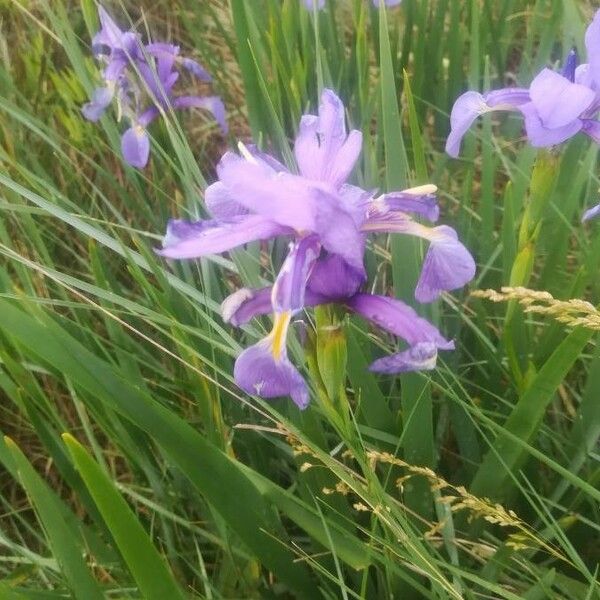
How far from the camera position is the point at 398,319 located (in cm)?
56

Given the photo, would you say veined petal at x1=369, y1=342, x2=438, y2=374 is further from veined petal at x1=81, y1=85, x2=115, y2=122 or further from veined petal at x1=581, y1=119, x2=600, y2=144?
veined petal at x1=81, y1=85, x2=115, y2=122

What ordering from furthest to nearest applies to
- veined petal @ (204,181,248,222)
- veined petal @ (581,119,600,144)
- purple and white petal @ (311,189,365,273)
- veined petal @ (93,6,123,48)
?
veined petal @ (93,6,123,48)
veined petal @ (581,119,600,144)
veined petal @ (204,181,248,222)
purple and white petal @ (311,189,365,273)

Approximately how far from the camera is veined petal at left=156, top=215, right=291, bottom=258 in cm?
50

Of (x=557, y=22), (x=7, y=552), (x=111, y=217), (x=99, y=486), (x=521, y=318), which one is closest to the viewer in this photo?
(x=99, y=486)

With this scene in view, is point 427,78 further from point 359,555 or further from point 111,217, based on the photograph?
point 359,555

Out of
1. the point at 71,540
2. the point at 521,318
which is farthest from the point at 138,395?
the point at 521,318

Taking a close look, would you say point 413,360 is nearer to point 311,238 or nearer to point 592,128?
point 311,238

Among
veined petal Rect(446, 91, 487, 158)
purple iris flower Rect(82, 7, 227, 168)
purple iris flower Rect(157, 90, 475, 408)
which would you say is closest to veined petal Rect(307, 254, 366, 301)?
purple iris flower Rect(157, 90, 475, 408)

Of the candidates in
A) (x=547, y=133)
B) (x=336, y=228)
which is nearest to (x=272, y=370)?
(x=336, y=228)

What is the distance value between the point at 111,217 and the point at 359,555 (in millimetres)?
846

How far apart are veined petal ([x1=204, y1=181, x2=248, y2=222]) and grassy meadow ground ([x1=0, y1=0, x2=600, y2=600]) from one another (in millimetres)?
75

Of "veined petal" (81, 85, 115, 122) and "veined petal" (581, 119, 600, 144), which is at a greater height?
"veined petal" (81, 85, 115, 122)

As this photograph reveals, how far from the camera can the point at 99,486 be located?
0.49m

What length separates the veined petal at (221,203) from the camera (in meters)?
0.59
